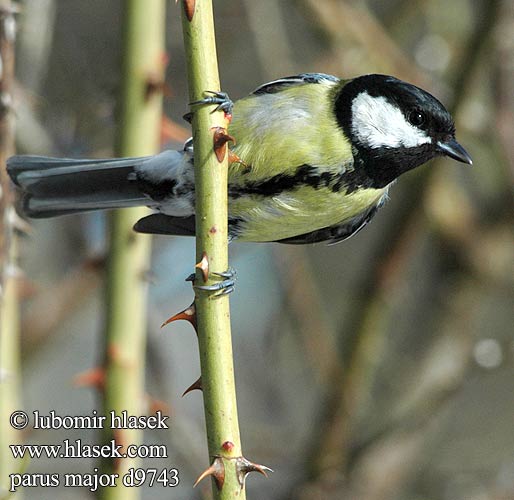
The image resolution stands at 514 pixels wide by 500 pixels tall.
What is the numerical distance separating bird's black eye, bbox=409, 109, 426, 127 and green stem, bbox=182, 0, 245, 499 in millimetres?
891

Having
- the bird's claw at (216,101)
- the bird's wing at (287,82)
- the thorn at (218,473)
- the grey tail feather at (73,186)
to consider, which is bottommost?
the thorn at (218,473)

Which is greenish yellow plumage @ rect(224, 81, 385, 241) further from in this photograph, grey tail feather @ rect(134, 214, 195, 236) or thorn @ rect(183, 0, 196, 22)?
thorn @ rect(183, 0, 196, 22)

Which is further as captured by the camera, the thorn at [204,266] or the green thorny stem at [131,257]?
the green thorny stem at [131,257]

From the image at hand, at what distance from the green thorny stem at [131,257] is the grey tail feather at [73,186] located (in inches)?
13.5

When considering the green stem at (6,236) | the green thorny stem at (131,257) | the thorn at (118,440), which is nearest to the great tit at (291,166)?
the green thorny stem at (131,257)

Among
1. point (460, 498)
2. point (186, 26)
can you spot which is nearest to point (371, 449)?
point (460, 498)

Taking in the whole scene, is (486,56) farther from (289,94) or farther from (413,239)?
(289,94)

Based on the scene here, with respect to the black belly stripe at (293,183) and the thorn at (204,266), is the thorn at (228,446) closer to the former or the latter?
the thorn at (204,266)

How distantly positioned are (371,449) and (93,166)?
1.58 meters

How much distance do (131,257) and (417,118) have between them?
73 centimetres

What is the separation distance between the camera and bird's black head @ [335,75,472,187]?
1762mm

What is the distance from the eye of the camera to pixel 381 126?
1.79 m

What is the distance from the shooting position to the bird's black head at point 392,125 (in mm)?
1762

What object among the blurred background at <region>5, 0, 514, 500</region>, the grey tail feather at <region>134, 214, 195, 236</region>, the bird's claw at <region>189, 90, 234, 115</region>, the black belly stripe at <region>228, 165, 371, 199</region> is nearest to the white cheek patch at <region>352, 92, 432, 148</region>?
the black belly stripe at <region>228, 165, 371, 199</region>
